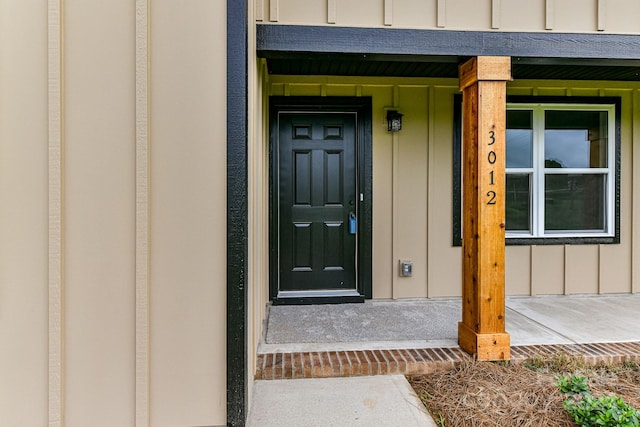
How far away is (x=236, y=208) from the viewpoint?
1.75 metres

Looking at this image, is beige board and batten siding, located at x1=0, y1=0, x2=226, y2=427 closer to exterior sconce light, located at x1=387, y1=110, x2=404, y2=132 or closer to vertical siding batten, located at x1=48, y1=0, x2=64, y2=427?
vertical siding batten, located at x1=48, y1=0, x2=64, y2=427

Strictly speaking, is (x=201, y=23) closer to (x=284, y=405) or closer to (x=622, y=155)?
(x=284, y=405)

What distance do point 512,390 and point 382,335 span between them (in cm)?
92

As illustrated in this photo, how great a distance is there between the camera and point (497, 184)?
2.29 m

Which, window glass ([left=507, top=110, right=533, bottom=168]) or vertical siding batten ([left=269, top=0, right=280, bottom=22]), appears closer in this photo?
vertical siding batten ([left=269, top=0, right=280, bottom=22])

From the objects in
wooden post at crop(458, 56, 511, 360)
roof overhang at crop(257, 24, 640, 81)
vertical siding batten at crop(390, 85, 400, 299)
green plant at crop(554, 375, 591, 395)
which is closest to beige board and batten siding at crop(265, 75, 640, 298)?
vertical siding batten at crop(390, 85, 400, 299)

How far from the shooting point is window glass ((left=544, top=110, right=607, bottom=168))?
Answer: 3723mm

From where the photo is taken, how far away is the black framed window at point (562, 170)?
3.69 metres

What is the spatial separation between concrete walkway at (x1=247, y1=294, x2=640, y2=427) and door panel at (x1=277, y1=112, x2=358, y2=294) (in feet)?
1.18

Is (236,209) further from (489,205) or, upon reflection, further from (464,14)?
(464,14)

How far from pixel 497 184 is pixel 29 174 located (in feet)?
8.80

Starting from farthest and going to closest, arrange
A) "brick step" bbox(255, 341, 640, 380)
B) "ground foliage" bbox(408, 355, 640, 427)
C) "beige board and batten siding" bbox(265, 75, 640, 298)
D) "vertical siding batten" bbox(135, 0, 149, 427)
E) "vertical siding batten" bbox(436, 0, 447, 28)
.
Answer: "beige board and batten siding" bbox(265, 75, 640, 298), "vertical siding batten" bbox(436, 0, 447, 28), "brick step" bbox(255, 341, 640, 380), "ground foliage" bbox(408, 355, 640, 427), "vertical siding batten" bbox(135, 0, 149, 427)

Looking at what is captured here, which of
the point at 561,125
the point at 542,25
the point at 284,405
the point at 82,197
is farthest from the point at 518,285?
the point at 82,197

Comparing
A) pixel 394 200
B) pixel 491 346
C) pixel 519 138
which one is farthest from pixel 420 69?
pixel 491 346
